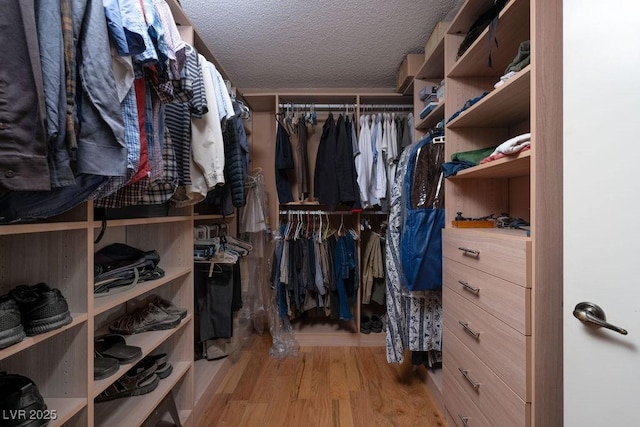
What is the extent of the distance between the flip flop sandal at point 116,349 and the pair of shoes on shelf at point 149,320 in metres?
0.10

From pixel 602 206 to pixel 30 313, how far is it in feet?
4.87

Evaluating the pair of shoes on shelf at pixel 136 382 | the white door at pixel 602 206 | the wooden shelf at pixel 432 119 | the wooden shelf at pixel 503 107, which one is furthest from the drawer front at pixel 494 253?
the pair of shoes on shelf at pixel 136 382

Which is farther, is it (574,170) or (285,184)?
(285,184)

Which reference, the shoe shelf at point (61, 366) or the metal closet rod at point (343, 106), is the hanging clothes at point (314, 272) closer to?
the metal closet rod at point (343, 106)

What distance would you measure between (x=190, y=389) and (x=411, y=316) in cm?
128

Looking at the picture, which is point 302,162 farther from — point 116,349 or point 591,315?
point 591,315

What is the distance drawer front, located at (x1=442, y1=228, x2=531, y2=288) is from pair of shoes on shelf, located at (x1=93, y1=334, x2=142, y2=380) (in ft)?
4.63

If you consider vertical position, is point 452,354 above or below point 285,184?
below

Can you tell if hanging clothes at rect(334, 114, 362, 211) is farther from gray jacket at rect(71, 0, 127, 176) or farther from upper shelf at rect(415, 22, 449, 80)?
gray jacket at rect(71, 0, 127, 176)

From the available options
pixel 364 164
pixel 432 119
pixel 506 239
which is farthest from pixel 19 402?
pixel 432 119

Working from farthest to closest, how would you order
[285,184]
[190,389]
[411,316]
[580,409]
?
[285,184]
[411,316]
[190,389]
[580,409]

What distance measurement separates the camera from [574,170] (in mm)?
755

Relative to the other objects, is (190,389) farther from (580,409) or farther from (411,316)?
(580,409)

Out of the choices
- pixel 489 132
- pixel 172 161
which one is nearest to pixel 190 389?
pixel 172 161
